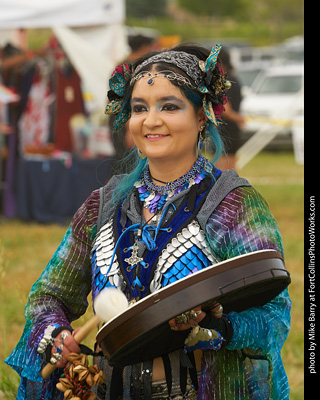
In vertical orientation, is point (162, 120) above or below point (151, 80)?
below

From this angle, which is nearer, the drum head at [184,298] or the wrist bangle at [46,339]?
the drum head at [184,298]

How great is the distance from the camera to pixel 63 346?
2.16m

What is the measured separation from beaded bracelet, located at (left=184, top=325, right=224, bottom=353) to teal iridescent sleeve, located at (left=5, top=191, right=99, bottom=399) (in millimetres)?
487

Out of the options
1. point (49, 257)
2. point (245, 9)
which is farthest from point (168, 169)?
point (245, 9)

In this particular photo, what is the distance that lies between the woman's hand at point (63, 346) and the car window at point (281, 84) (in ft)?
51.8

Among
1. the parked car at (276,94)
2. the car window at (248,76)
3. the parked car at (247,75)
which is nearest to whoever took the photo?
the parked car at (276,94)

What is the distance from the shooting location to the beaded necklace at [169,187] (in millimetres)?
2324

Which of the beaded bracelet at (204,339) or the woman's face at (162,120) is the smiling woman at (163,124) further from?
the beaded bracelet at (204,339)

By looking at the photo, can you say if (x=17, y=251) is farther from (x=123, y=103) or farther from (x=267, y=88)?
(x=267, y=88)

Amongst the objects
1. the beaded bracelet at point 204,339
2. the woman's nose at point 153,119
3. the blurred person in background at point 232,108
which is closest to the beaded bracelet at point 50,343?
the beaded bracelet at point 204,339

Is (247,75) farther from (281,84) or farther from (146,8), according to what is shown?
(146,8)

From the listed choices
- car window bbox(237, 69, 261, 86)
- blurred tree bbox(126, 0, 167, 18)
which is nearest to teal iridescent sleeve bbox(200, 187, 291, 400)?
car window bbox(237, 69, 261, 86)

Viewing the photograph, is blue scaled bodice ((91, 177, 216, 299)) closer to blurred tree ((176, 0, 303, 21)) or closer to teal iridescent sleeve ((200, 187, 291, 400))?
teal iridescent sleeve ((200, 187, 291, 400))

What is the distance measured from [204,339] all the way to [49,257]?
542cm
